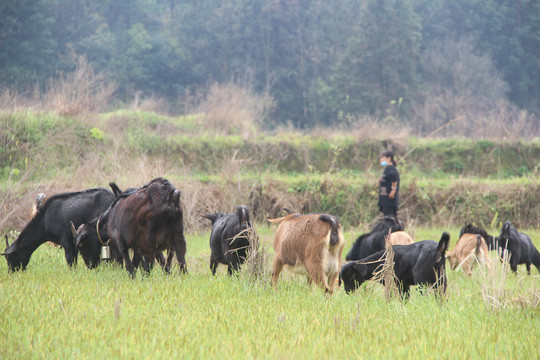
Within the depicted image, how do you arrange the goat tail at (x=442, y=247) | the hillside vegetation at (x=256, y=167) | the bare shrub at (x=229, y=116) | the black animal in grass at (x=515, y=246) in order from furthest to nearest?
the bare shrub at (x=229, y=116)
the hillside vegetation at (x=256, y=167)
the black animal in grass at (x=515, y=246)
the goat tail at (x=442, y=247)

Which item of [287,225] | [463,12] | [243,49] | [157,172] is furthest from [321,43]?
[287,225]

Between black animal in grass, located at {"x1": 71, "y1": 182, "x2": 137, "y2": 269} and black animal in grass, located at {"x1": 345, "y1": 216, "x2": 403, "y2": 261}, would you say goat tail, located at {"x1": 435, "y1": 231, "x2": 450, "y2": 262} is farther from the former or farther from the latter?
black animal in grass, located at {"x1": 71, "y1": 182, "x2": 137, "y2": 269}

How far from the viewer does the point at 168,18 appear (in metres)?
46.4

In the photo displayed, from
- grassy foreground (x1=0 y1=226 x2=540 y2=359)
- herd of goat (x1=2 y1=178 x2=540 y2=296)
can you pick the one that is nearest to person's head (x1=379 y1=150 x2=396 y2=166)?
herd of goat (x1=2 y1=178 x2=540 y2=296)

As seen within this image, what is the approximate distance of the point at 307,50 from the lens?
44.5 m

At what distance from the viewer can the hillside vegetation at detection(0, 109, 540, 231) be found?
16969 mm

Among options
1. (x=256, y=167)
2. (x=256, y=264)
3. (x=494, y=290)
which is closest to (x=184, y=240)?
(x=256, y=264)

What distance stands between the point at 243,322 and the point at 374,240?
5489 mm

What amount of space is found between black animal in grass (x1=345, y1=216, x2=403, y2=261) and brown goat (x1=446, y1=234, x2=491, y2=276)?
3.65 feet

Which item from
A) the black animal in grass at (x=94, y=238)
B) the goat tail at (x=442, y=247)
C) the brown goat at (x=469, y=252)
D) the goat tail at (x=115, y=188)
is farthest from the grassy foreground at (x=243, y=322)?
the brown goat at (x=469, y=252)

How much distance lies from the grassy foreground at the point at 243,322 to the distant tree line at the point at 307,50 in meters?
31.9

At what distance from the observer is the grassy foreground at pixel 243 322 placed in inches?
197

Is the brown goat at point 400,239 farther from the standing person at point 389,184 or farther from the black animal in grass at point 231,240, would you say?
the standing person at point 389,184

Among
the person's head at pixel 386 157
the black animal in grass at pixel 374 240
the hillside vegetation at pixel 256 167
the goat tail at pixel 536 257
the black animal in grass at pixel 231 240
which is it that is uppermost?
the person's head at pixel 386 157
